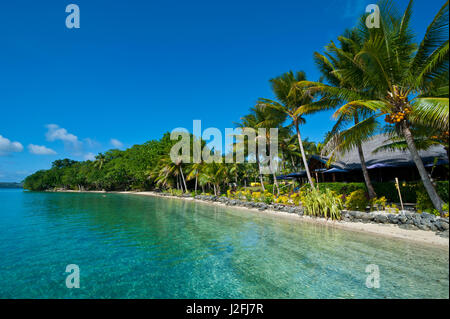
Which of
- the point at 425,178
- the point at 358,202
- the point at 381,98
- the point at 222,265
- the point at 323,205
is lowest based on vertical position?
the point at 222,265

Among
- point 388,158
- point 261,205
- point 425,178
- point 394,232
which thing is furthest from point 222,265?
point 388,158

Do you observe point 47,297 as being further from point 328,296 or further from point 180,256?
point 328,296

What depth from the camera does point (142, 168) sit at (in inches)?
1737

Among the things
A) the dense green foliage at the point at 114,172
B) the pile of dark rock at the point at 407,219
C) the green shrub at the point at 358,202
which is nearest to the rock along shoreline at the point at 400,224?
the pile of dark rock at the point at 407,219

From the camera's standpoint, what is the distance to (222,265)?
519 cm

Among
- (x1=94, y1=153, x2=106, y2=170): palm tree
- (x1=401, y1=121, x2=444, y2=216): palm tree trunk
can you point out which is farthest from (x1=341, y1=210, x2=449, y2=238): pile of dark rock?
(x1=94, y1=153, x2=106, y2=170): palm tree

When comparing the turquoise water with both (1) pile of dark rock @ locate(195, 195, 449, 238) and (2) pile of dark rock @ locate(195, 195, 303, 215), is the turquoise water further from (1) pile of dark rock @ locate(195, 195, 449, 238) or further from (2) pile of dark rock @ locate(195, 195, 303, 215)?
(2) pile of dark rock @ locate(195, 195, 303, 215)

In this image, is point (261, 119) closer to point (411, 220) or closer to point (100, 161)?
point (411, 220)

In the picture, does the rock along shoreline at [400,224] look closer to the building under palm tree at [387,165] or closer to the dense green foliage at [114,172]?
the building under palm tree at [387,165]

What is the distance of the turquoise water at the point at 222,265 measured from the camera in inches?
153

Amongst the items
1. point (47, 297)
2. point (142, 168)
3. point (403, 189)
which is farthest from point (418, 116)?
point (142, 168)

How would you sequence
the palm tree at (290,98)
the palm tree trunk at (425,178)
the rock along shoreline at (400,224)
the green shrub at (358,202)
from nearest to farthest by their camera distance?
the rock along shoreline at (400,224) < the palm tree trunk at (425,178) < the green shrub at (358,202) < the palm tree at (290,98)

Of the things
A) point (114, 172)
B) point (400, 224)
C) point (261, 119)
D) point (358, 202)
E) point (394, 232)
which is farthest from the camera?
point (114, 172)

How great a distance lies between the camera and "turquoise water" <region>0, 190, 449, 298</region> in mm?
3881
